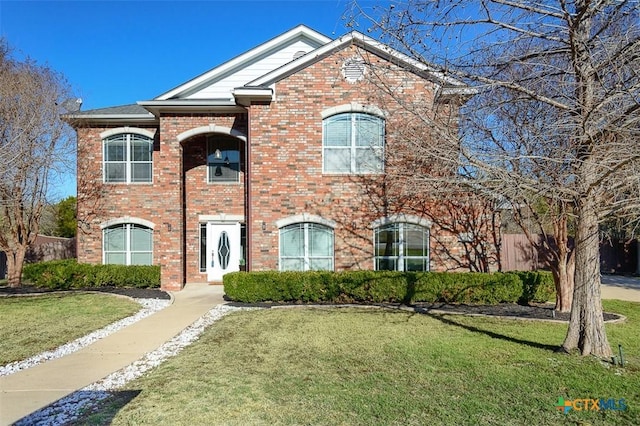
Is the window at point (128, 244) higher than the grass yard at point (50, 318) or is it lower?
higher

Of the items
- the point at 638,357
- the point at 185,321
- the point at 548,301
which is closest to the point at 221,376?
the point at 185,321

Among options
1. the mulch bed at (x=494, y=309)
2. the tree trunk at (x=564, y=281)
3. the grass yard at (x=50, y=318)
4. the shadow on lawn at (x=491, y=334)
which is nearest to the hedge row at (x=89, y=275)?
the grass yard at (x=50, y=318)

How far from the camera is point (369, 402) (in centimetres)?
459

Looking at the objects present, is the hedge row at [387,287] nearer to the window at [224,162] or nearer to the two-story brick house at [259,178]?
the two-story brick house at [259,178]

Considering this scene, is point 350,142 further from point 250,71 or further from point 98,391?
point 98,391

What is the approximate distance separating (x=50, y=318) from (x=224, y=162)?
7487mm

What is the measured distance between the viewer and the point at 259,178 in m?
12.2

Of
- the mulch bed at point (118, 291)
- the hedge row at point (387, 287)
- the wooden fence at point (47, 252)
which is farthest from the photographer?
the wooden fence at point (47, 252)

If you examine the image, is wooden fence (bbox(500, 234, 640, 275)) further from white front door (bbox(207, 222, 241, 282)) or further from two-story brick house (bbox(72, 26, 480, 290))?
white front door (bbox(207, 222, 241, 282))

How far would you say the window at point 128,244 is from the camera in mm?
15477

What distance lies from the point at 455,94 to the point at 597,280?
3.74 meters

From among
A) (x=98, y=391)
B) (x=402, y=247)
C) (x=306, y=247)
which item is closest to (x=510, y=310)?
(x=402, y=247)

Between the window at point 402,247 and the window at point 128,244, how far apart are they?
29.0ft

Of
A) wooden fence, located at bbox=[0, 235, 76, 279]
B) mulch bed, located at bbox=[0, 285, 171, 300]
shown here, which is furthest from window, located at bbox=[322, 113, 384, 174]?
wooden fence, located at bbox=[0, 235, 76, 279]
